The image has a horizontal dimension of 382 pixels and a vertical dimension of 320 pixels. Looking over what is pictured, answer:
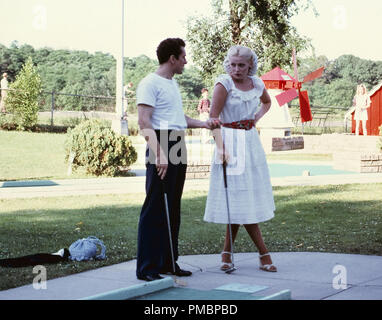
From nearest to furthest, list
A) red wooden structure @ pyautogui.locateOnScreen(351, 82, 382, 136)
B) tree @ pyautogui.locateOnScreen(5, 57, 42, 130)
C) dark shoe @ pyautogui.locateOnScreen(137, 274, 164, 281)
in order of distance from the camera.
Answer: dark shoe @ pyautogui.locateOnScreen(137, 274, 164, 281), tree @ pyautogui.locateOnScreen(5, 57, 42, 130), red wooden structure @ pyautogui.locateOnScreen(351, 82, 382, 136)

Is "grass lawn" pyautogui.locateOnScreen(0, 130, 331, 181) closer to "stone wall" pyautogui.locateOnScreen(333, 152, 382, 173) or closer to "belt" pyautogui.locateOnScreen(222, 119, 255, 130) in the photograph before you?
"stone wall" pyautogui.locateOnScreen(333, 152, 382, 173)

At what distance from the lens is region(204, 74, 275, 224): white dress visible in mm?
5633

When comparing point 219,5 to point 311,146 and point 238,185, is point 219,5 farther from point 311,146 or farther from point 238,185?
point 238,185

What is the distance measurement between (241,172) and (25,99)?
2188cm

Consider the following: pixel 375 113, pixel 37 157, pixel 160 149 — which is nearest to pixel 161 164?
pixel 160 149

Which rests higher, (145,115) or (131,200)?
(145,115)

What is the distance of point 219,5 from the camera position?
32.4 metres

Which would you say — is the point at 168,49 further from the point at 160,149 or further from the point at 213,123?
the point at 160,149

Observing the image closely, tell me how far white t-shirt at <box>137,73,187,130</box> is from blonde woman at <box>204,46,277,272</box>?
1.46ft

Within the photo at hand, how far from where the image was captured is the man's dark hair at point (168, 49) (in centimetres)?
532

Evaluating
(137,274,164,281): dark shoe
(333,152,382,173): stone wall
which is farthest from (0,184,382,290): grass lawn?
(333,152,382,173): stone wall
